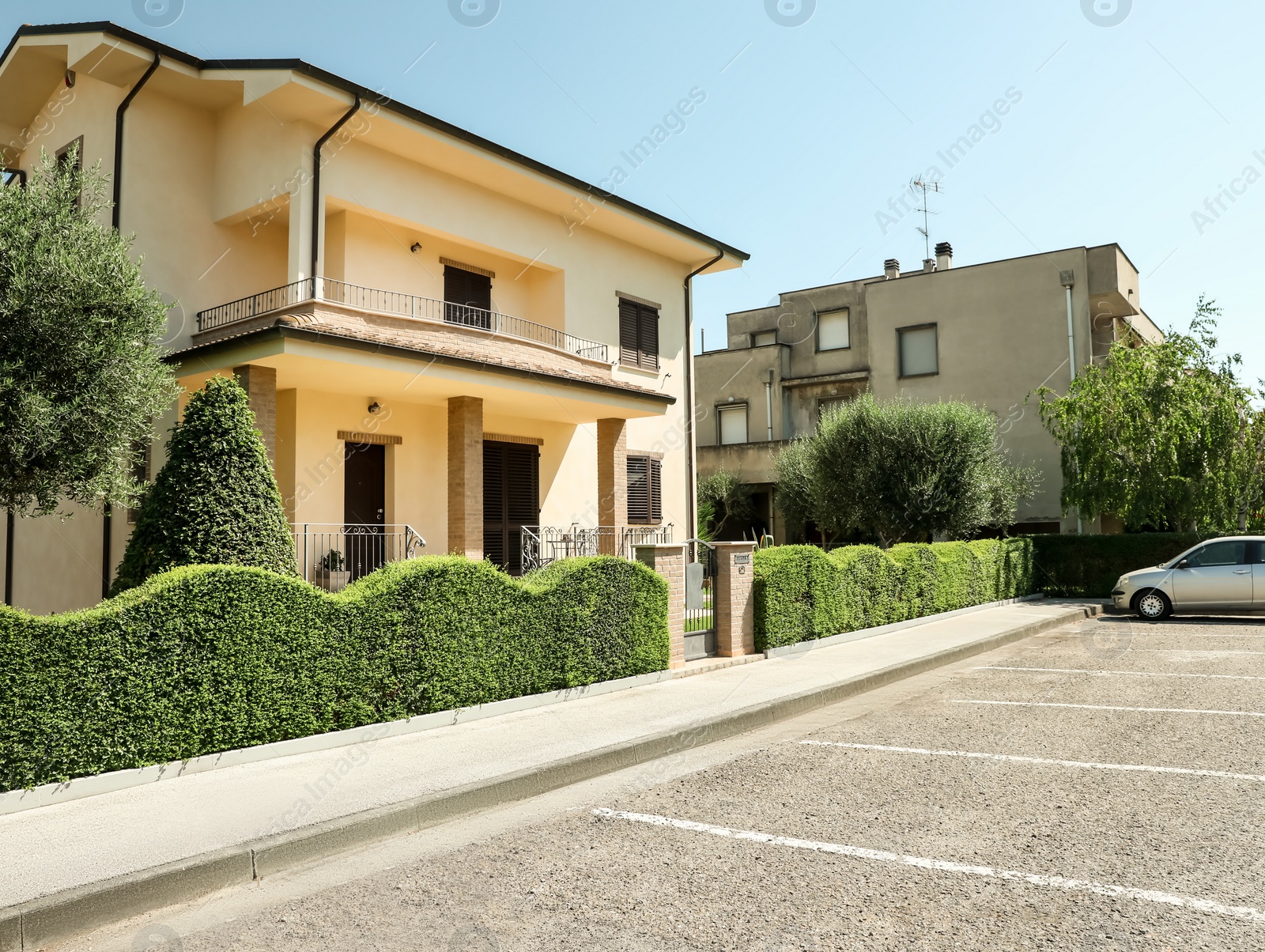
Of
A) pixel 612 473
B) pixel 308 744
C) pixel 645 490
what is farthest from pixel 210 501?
pixel 645 490

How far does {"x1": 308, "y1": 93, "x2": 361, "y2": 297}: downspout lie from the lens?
13.2 m

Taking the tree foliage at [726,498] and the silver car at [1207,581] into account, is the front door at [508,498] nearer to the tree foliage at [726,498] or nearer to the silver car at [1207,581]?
the silver car at [1207,581]

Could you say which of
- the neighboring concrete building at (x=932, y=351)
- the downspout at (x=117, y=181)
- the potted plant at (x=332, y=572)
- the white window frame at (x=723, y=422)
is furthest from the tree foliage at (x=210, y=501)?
the white window frame at (x=723, y=422)

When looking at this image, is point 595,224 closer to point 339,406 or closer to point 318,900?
point 339,406

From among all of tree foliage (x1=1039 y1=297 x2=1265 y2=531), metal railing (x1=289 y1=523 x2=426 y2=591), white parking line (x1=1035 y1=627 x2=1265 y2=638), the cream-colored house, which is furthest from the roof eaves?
tree foliage (x1=1039 y1=297 x2=1265 y2=531)

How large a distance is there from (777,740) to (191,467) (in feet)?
19.2

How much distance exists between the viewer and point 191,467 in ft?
26.7

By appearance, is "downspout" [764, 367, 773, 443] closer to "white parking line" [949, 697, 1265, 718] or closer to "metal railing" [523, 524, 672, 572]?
"metal railing" [523, 524, 672, 572]

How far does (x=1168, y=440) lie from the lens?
69.5 ft

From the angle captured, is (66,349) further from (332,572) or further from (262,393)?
(332,572)

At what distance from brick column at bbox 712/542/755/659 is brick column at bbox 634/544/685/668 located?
2.99 ft

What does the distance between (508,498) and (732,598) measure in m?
6.27

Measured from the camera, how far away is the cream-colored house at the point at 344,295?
43.2 feet

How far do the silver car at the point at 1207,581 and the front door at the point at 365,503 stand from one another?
1458cm
